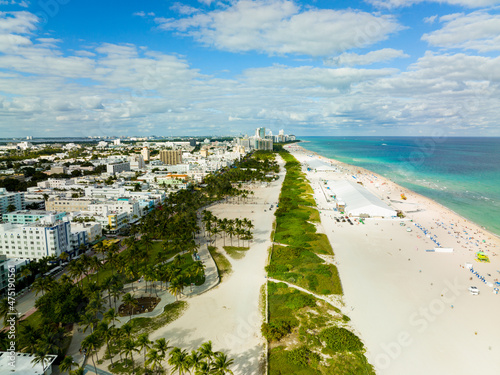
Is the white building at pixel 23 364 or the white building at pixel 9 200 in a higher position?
the white building at pixel 9 200

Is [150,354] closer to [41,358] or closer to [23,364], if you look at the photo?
[41,358]

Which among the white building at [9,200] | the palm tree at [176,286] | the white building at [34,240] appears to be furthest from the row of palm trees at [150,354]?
the white building at [9,200]

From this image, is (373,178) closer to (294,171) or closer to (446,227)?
(294,171)

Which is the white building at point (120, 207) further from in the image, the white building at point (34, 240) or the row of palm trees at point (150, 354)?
the row of palm trees at point (150, 354)

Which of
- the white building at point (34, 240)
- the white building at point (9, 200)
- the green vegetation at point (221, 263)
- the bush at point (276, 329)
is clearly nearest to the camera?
the bush at point (276, 329)

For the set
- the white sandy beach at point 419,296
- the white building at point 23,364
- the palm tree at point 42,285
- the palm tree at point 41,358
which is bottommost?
the white sandy beach at point 419,296

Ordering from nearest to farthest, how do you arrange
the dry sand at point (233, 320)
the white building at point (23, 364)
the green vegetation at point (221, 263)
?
the white building at point (23, 364) → the dry sand at point (233, 320) → the green vegetation at point (221, 263)

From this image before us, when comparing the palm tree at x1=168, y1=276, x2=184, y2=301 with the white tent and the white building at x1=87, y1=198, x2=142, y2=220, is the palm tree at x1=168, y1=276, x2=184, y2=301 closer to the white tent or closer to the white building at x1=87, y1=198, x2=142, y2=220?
the white building at x1=87, y1=198, x2=142, y2=220

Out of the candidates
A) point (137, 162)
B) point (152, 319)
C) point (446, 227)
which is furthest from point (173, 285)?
point (137, 162)

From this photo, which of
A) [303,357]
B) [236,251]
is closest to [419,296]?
[303,357]
